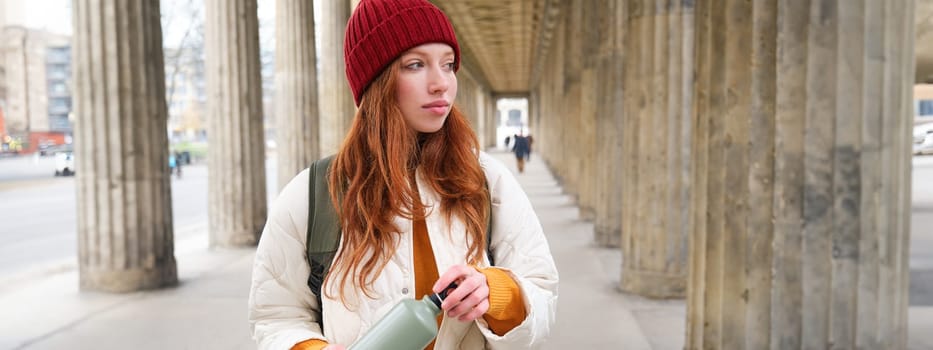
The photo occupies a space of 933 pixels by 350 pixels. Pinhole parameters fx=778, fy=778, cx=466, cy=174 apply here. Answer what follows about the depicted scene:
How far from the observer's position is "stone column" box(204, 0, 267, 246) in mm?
11312

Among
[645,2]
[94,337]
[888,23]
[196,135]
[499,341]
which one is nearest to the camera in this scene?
[499,341]

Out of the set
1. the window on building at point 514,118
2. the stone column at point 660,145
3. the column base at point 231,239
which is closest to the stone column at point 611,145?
the stone column at point 660,145

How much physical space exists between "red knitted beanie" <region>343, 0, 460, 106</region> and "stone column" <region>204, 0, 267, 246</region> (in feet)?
33.2

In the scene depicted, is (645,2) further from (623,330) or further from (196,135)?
(196,135)

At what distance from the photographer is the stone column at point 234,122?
37.1ft

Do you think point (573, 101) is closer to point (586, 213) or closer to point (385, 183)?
point (586, 213)

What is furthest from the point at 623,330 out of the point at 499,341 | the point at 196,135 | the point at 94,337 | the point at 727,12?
the point at 196,135

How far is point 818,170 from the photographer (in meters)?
3.70

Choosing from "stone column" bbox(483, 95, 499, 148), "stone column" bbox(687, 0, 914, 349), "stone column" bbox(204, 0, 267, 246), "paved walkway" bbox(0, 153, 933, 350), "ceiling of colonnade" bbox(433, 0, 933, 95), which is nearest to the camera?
"stone column" bbox(687, 0, 914, 349)

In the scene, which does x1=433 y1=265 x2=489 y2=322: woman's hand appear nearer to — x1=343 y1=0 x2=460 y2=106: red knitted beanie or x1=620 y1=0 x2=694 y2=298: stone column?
x1=343 y1=0 x2=460 y2=106: red knitted beanie

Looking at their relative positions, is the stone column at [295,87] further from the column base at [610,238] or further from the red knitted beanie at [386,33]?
the red knitted beanie at [386,33]

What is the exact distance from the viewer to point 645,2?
8.06m

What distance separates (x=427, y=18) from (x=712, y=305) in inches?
125

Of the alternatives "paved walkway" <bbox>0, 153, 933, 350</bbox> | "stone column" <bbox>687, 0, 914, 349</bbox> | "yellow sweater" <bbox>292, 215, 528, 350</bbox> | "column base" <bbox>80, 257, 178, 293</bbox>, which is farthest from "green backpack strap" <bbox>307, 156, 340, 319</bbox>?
"column base" <bbox>80, 257, 178, 293</bbox>
